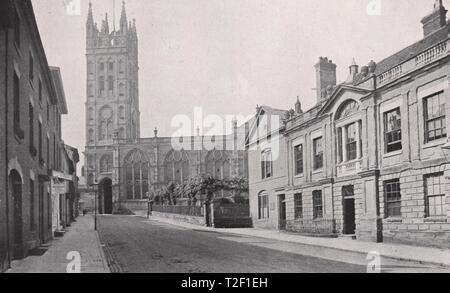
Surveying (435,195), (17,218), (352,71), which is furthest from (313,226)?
(17,218)

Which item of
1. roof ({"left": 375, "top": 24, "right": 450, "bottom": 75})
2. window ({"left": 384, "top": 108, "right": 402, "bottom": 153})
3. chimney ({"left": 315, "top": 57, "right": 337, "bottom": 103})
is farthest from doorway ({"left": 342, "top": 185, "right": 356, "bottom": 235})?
chimney ({"left": 315, "top": 57, "right": 337, "bottom": 103})

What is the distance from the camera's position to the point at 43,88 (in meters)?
23.0

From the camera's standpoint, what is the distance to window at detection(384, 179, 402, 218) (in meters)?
21.4

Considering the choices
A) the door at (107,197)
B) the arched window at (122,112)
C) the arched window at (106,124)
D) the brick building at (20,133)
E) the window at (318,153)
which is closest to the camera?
the brick building at (20,133)

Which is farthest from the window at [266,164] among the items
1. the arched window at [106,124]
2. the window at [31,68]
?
the arched window at [106,124]

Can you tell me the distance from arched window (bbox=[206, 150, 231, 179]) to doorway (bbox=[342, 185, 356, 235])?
6352cm

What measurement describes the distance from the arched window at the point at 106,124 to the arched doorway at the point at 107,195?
8.40 m

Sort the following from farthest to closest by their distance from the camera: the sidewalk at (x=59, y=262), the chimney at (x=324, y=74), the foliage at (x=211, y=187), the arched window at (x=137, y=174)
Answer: the arched window at (x=137, y=174) → the foliage at (x=211, y=187) → the chimney at (x=324, y=74) → the sidewalk at (x=59, y=262)

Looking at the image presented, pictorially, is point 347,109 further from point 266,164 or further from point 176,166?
point 176,166

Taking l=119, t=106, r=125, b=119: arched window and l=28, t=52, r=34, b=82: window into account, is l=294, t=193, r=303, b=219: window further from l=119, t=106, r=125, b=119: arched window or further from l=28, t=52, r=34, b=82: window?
l=119, t=106, r=125, b=119: arched window

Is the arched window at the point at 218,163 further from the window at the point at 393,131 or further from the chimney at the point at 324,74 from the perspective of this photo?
the window at the point at 393,131

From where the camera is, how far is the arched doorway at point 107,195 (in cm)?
8951
